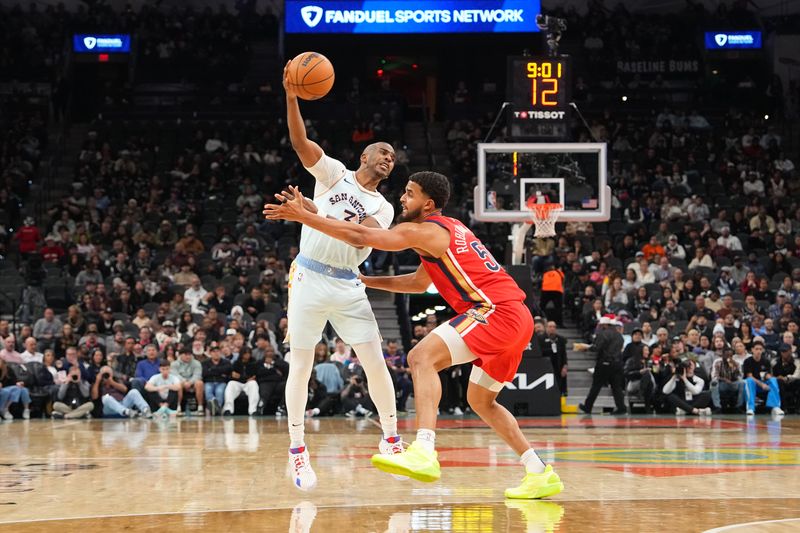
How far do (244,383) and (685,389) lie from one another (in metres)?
6.67

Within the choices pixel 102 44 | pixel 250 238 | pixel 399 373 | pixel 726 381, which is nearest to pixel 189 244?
pixel 250 238

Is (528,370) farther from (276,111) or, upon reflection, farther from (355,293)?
(276,111)

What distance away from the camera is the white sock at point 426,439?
5.81 m

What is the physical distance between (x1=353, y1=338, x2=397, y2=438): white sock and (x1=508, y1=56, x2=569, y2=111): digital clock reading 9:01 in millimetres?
9046

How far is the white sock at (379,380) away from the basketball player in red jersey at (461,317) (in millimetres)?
757

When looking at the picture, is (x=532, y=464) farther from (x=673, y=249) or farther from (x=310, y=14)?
Answer: (x=310, y=14)

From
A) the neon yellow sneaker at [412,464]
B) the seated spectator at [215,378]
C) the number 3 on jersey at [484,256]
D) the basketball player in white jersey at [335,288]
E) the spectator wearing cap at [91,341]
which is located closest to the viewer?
the neon yellow sneaker at [412,464]

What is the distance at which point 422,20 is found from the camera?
85.6 ft

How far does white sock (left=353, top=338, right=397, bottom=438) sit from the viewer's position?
6961 mm

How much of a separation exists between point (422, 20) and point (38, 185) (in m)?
9.98

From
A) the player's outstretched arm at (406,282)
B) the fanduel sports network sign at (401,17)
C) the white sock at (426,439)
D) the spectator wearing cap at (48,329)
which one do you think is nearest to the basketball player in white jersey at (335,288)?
the player's outstretched arm at (406,282)

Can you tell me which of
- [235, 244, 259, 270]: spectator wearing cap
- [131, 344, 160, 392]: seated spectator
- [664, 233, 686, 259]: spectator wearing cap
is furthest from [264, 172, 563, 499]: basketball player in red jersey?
[664, 233, 686, 259]: spectator wearing cap

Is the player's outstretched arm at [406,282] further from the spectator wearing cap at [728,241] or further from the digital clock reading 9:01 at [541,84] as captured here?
the spectator wearing cap at [728,241]

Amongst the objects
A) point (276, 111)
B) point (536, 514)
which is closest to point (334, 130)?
point (276, 111)
